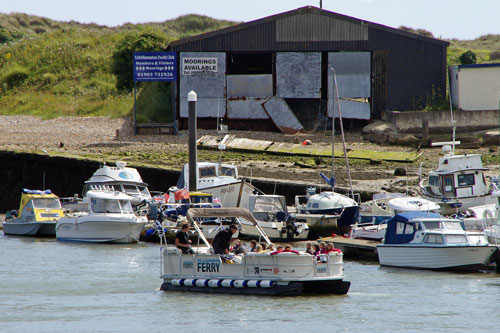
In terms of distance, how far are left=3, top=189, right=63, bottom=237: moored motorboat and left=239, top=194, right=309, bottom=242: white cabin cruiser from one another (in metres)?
9.88

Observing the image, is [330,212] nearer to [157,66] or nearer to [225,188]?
[225,188]

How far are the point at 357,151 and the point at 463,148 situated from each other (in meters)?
5.94

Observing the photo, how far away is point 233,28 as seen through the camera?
196ft

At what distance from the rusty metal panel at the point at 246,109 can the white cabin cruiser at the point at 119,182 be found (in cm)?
1754

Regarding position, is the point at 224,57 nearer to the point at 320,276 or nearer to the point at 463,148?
the point at 463,148

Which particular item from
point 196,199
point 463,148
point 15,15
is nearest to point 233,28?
point 463,148

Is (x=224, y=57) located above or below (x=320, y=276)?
above

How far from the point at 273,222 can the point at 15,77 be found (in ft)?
159

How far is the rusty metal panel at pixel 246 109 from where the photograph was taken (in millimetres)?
60906

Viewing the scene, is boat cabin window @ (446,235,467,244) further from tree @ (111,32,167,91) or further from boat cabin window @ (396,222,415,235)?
tree @ (111,32,167,91)

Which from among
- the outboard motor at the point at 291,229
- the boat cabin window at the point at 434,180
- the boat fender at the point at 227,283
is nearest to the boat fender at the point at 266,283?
the boat fender at the point at 227,283

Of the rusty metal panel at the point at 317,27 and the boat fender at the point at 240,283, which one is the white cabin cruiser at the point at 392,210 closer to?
the boat fender at the point at 240,283

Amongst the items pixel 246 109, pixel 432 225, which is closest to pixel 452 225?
pixel 432 225

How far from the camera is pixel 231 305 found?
24719 mm
